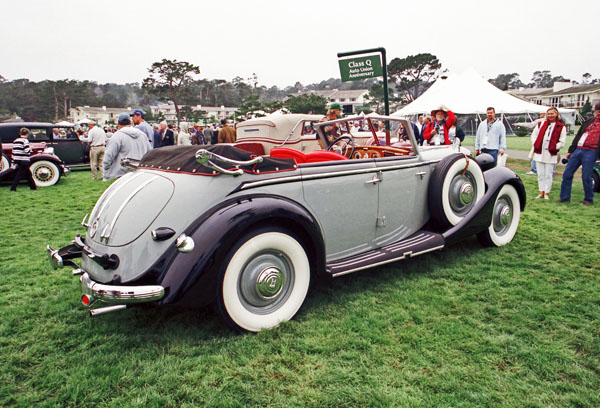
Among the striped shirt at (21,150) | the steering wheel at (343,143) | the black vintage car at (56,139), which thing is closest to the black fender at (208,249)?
the steering wheel at (343,143)

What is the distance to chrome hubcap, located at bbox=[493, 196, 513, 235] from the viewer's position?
4.31 m

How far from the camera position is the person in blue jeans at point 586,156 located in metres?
6.36

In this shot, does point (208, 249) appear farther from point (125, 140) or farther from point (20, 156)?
point (20, 156)

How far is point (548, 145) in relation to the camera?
6.92 m

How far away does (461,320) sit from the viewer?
277 cm

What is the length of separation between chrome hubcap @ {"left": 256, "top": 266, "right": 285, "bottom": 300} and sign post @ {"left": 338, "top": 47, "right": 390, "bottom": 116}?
167 inches

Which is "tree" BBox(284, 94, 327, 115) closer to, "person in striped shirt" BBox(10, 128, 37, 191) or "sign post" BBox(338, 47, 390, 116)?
"person in striped shirt" BBox(10, 128, 37, 191)

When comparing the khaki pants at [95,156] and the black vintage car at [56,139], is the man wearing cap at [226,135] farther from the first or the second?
the black vintage car at [56,139]

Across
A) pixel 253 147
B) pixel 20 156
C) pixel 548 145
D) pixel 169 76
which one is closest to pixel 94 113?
pixel 169 76

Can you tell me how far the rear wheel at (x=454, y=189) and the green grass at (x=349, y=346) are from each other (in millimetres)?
554

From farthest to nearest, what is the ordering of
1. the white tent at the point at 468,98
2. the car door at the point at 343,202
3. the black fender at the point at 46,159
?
the white tent at the point at 468,98 < the black fender at the point at 46,159 < the car door at the point at 343,202

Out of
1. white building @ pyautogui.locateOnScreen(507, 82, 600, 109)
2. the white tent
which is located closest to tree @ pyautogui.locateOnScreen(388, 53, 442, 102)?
white building @ pyautogui.locateOnScreen(507, 82, 600, 109)

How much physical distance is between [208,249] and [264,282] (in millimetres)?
493

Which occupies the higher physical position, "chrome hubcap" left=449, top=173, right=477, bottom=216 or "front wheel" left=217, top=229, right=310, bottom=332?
"chrome hubcap" left=449, top=173, right=477, bottom=216
